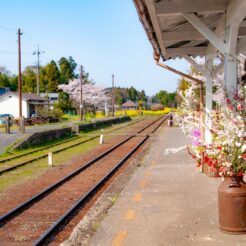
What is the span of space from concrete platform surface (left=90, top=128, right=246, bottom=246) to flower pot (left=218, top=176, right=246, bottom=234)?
5.5 inches

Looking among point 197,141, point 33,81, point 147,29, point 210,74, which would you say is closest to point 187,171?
point 210,74

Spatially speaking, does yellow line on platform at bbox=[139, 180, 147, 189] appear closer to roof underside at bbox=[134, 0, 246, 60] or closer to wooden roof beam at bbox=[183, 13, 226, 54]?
roof underside at bbox=[134, 0, 246, 60]

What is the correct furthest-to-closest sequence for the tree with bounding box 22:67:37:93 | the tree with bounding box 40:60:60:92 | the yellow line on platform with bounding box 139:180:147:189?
the tree with bounding box 40:60:60:92 < the tree with bounding box 22:67:37:93 < the yellow line on platform with bounding box 139:180:147:189

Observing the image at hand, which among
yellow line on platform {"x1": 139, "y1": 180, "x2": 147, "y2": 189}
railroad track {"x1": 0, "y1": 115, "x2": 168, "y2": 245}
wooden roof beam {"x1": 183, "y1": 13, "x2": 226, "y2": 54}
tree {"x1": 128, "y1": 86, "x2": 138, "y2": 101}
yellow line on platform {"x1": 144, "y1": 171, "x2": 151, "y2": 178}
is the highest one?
tree {"x1": 128, "y1": 86, "x2": 138, "y2": 101}

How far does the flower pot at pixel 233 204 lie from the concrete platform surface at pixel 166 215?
0.46 feet

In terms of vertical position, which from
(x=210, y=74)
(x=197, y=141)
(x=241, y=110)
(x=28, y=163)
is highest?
(x=210, y=74)

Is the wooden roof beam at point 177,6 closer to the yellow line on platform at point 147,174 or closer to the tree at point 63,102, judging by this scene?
the yellow line on platform at point 147,174

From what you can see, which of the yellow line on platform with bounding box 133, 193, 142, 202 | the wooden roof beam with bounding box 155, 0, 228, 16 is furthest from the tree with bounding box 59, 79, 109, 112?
the wooden roof beam with bounding box 155, 0, 228, 16

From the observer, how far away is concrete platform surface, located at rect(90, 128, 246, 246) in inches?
247

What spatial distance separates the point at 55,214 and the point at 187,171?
4917mm

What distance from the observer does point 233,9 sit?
6.89m

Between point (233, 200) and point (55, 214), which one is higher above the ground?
point (233, 200)

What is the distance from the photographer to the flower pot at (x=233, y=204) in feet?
20.2

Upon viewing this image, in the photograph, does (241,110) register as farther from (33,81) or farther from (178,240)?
(33,81)
